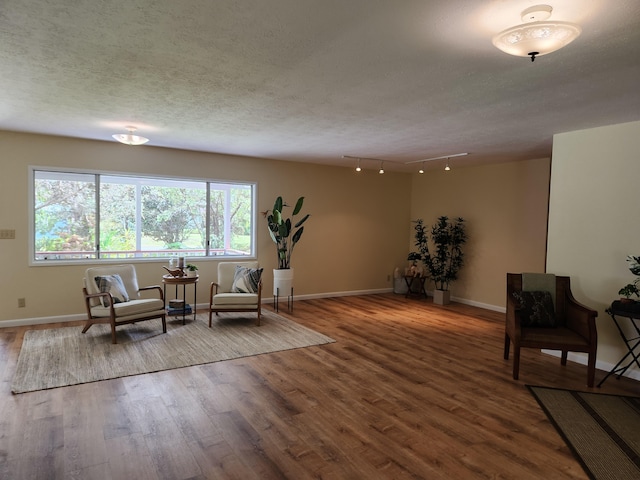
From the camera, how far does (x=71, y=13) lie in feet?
6.77

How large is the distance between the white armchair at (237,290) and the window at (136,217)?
953 mm

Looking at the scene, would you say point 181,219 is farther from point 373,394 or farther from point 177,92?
point 373,394

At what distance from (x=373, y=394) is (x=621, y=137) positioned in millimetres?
3427

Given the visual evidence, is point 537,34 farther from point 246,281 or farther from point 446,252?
point 446,252

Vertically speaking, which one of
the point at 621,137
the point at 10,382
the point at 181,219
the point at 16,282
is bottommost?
the point at 10,382

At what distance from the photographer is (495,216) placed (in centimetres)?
689

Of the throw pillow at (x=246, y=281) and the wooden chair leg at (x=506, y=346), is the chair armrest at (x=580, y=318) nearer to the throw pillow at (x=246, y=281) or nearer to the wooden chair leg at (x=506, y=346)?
the wooden chair leg at (x=506, y=346)

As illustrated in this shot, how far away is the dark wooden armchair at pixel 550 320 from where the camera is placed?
365 centimetres

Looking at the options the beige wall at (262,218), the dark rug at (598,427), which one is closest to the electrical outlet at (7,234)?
the beige wall at (262,218)

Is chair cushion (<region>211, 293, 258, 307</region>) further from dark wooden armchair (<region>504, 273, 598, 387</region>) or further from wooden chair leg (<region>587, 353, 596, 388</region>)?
wooden chair leg (<region>587, 353, 596, 388</region>)

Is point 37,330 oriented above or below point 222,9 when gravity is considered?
below

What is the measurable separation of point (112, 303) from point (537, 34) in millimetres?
4621

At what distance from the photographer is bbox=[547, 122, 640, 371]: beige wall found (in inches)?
156

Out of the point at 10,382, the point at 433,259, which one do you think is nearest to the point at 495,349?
the point at 433,259
